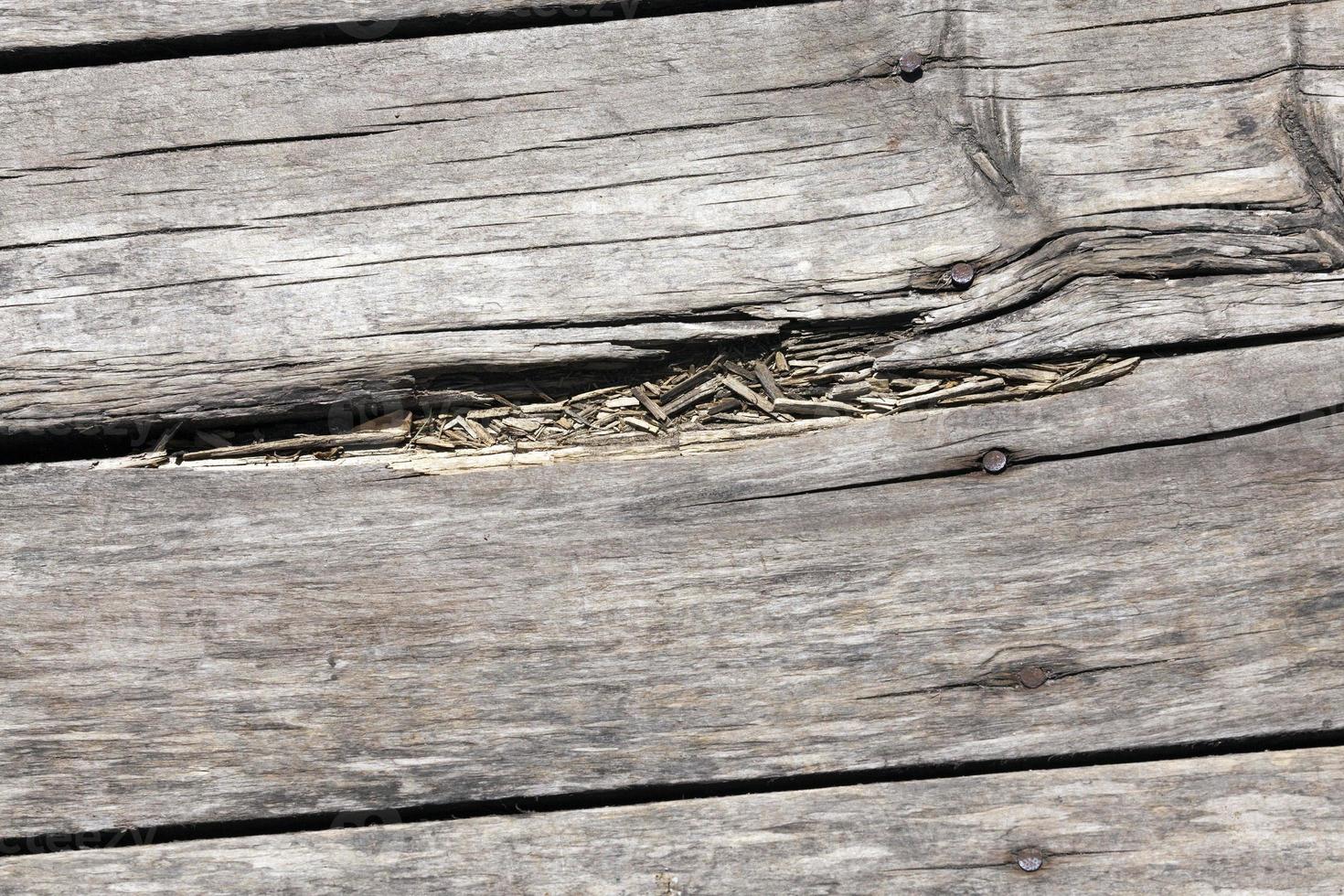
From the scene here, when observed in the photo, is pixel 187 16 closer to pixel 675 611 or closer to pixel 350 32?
pixel 350 32

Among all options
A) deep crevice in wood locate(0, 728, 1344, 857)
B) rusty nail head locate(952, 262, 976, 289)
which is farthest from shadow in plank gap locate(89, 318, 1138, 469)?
deep crevice in wood locate(0, 728, 1344, 857)

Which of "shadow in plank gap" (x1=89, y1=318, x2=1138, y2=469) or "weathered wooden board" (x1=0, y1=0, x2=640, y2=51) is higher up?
"weathered wooden board" (x1=0, y1=0, x2=640, y2=51)

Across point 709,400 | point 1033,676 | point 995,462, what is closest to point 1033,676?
point 1033,676

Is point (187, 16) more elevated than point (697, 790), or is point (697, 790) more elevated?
point (187, 16)

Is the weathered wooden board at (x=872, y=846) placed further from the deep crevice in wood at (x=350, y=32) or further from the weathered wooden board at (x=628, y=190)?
the deep crevice in wood at (x=350, y=32)

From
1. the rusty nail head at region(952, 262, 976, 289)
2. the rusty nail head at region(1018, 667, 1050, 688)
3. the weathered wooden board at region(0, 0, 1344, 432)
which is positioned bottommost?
the rusty nail head at region(1018, 667, 1050, 688)

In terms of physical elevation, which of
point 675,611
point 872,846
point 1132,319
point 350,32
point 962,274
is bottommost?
point 872,846

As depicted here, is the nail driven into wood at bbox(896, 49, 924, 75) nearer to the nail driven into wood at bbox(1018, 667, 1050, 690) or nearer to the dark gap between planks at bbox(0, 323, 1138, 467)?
the dark gap between planks at bbox(0, 323, 1138, 467)
